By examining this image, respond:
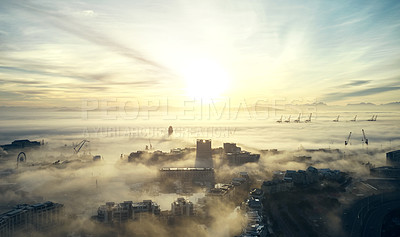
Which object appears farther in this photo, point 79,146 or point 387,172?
Result: point 79,146

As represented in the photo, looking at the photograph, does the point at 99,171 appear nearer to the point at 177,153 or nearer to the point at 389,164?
the point at 177,153

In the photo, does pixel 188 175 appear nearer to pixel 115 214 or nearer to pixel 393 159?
pixel 115 214

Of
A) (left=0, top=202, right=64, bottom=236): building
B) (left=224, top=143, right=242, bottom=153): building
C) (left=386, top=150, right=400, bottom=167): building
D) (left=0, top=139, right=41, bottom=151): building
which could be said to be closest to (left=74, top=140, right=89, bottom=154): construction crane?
(left=0, top=139, right=41, bottom=151): building

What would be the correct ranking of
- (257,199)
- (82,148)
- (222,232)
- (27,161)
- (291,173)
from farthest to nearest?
(82,148) < (27,161) < (291,173) < (257,199) < (222,232)

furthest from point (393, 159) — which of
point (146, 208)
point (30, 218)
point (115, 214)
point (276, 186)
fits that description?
point (30, 218)

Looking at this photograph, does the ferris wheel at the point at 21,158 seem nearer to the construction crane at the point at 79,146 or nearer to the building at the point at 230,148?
the construction crane at the point at 79,146

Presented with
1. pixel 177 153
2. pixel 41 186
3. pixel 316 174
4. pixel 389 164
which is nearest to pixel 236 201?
pixel 316 174

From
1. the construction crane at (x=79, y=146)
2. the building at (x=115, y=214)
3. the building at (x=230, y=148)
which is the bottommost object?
the building at (x=115, y=214)

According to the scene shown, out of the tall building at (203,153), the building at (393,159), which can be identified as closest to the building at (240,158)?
the tall building at (203,153)
